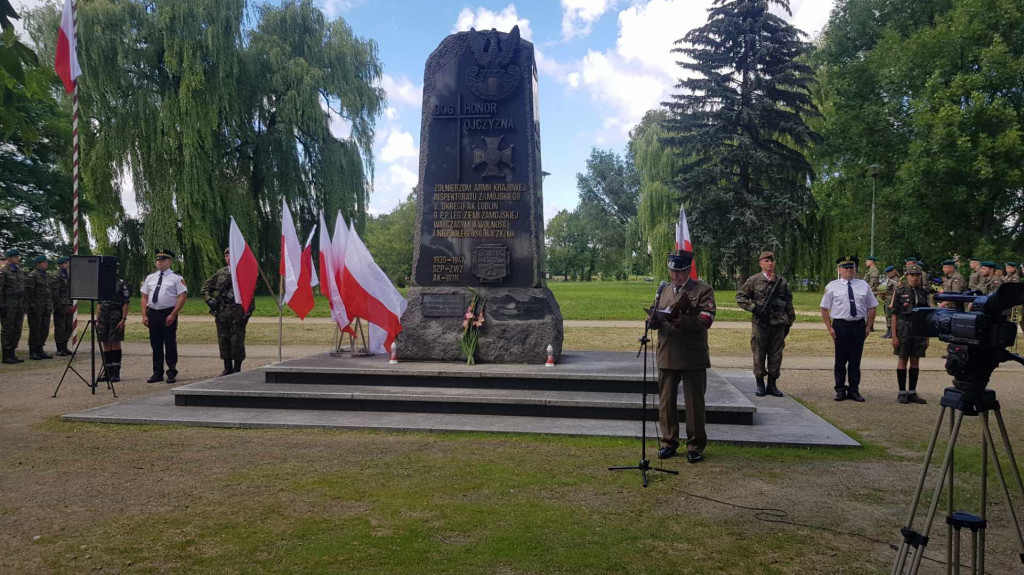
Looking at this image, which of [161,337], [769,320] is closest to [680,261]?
[769,320]

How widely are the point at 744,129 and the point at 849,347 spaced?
86.4 feet

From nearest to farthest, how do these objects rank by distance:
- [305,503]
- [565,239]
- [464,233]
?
1. [305,503]
2. [464,233]
3. [565,239]

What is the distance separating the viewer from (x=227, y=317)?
10641mm

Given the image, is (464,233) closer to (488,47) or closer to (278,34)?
(488,47)

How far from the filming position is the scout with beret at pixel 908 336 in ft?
29.5

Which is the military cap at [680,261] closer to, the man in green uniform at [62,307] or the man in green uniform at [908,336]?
the man in green uniform at [908,336]

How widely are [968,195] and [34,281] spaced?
2892cm

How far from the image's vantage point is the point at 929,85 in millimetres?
25281

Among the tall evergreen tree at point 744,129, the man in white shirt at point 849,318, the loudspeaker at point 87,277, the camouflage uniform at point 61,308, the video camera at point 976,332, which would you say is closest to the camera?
the video camera at point 976,332

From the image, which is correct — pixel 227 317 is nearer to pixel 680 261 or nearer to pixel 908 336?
pixel 680 261

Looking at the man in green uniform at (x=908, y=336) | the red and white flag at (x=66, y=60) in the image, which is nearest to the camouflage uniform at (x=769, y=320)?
the man in green uniform at (x=908, y=336)

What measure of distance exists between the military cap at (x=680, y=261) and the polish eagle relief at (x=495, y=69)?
4.55m

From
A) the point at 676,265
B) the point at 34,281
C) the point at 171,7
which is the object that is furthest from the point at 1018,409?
the point at 171,7

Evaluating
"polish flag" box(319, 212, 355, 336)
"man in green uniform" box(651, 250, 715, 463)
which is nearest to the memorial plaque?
"polish flag" box(319, 212, 355, 336)
